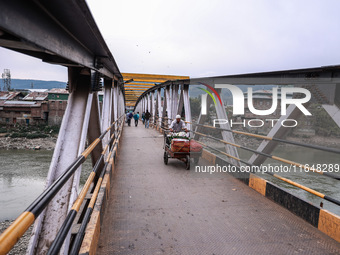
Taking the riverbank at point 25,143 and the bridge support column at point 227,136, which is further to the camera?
the riverbank at point 25,143

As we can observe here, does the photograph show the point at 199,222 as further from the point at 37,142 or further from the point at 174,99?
the point at 37,142

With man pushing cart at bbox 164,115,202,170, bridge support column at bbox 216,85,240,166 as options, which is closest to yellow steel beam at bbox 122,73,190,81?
man pushing cart at bbox 164,115,202,170

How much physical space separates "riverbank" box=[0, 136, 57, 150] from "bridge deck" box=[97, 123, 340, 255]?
3751 cm

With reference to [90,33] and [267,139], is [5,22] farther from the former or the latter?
[267,139]

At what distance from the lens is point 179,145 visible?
249 inches

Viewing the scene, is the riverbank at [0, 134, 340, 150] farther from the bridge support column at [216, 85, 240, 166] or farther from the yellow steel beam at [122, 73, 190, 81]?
the bridge support column at [216, 85, 240, 166]

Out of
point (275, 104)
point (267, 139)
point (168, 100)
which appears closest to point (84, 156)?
point (267, 139)

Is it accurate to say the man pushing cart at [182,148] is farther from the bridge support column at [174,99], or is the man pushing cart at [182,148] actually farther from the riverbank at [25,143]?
the riverbank at [25,143]

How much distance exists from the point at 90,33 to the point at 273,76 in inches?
125

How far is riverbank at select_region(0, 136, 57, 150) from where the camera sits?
3681cm

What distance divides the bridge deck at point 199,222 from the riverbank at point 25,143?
37505mm

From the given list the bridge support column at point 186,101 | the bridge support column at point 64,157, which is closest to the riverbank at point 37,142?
the bridge support column at point 186,101

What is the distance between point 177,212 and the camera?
12.4 ft

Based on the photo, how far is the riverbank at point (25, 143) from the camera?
36.8 m
